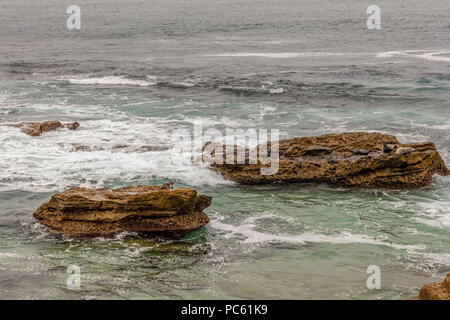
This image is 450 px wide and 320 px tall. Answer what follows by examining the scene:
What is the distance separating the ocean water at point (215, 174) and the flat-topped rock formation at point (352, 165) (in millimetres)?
479

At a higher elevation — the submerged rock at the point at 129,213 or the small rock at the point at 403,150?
the small rock at the point at 403,150

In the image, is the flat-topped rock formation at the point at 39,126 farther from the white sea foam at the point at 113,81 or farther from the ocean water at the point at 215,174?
the white sea foam at the point at 113,81

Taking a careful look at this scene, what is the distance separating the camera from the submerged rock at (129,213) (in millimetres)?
14250

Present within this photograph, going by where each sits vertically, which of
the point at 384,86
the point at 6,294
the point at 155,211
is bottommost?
the point at 6,294

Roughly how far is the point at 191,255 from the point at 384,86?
24.8m

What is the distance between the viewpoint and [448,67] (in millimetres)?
38781

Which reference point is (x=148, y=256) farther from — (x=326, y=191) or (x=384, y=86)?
(x=384, y=86)

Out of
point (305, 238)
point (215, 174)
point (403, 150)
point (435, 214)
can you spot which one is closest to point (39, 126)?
point (215, 174)

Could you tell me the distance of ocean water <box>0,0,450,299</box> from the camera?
1222 centimetres

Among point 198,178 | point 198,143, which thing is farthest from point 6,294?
point 198,143

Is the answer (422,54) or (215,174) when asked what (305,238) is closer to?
(215,174)

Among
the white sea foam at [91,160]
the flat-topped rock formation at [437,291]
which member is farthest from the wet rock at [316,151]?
the flat-topped rock formation at [437,291]

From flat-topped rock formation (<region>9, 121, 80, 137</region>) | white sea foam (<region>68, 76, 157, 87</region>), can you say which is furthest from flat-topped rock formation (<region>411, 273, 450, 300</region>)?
white sea foam (<region>68, 76, 157, 87</region>)

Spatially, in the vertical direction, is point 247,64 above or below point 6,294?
above
